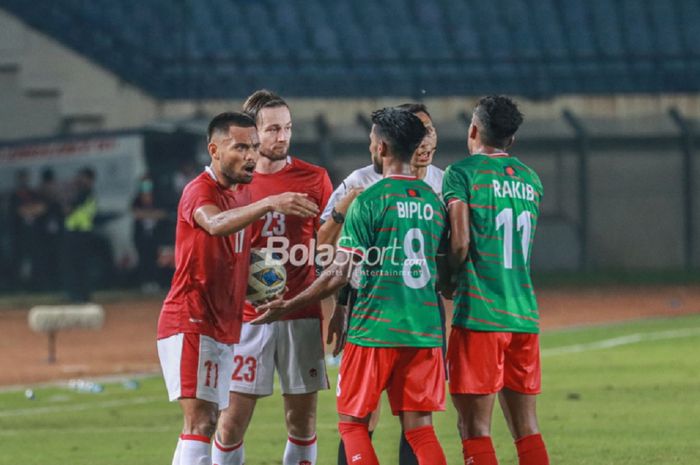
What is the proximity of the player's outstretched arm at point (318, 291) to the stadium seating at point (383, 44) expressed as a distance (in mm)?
22154

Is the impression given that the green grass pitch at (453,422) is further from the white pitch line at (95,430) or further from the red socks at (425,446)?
the red socks at (425,446)

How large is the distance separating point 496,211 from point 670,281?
22643 mm

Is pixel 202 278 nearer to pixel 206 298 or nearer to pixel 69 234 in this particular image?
pixel 206 298

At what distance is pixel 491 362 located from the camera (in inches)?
283

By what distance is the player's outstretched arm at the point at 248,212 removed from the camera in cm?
706

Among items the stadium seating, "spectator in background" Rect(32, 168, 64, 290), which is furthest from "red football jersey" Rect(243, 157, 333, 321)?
the stadium seating

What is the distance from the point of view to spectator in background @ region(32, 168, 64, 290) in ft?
80.2

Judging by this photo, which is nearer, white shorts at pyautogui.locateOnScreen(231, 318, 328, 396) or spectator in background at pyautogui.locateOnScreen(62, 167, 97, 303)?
white shorts at pyautogui.locateOnScreen(231, 318, 328, 396)

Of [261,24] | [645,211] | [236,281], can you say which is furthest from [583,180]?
[236,281]

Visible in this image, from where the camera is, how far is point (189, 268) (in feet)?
24.4

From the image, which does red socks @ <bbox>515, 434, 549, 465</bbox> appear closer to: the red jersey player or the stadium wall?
the red jersey player

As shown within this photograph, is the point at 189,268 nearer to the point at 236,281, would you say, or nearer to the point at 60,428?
the point at 236,281

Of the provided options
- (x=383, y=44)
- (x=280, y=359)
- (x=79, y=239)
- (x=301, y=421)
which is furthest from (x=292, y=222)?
(x=383, y=44)

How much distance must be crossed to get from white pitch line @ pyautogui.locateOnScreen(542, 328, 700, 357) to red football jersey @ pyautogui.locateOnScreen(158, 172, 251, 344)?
10299 mm
